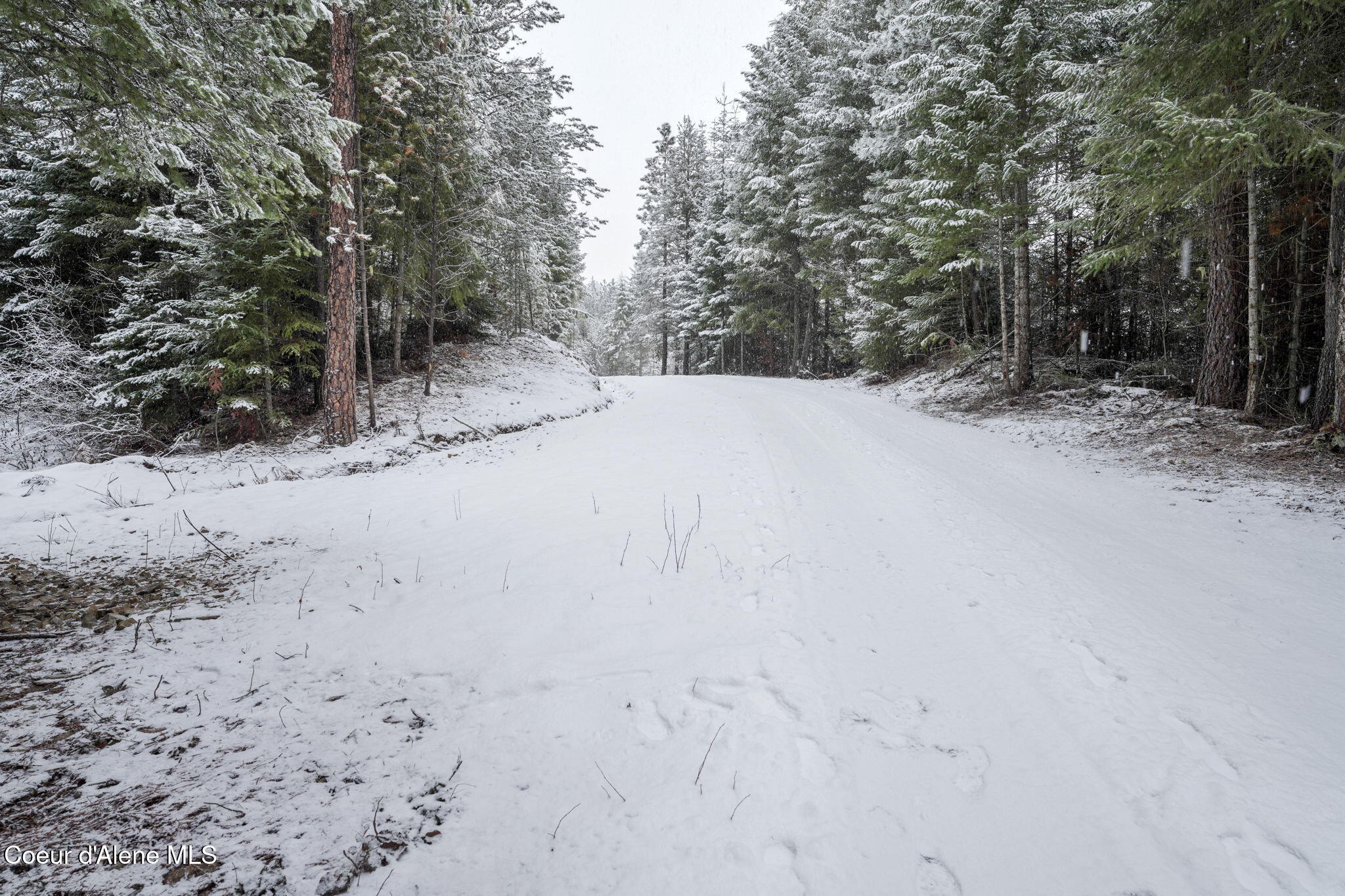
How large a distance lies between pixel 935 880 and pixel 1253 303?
11158mm

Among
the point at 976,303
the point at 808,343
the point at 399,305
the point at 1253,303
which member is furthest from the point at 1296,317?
the point at 399,305

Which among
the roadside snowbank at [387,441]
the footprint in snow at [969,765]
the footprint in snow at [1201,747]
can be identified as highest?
the roadside snowbank at [387,441]

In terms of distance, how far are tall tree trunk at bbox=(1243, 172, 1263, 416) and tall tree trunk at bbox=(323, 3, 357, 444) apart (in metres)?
14.1

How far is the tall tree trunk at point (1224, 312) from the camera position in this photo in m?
8.97

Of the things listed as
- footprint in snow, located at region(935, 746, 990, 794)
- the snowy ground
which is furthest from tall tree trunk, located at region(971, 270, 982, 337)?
footprint in snow, located at region(935, 746, 990, 794)

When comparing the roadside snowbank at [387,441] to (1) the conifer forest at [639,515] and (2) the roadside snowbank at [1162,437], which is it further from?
(2) the roadside snowbank at [1162,437]

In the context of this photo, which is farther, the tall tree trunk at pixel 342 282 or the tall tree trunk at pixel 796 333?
the tall tree trunk at pixel 796 333

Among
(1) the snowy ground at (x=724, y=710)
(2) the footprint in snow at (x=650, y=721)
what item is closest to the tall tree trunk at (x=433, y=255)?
(1) the snowy ground at (x=724, y=710)

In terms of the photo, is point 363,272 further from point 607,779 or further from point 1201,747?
point 1201,747

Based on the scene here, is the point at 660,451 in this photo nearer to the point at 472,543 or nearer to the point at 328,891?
the point at 472,543

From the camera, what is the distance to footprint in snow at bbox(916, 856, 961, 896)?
1867 millimetres

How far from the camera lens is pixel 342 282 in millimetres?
9148

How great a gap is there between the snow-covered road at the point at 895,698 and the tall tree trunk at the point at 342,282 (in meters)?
5.13

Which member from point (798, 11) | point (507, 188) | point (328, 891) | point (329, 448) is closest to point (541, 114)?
point (507, 188)
